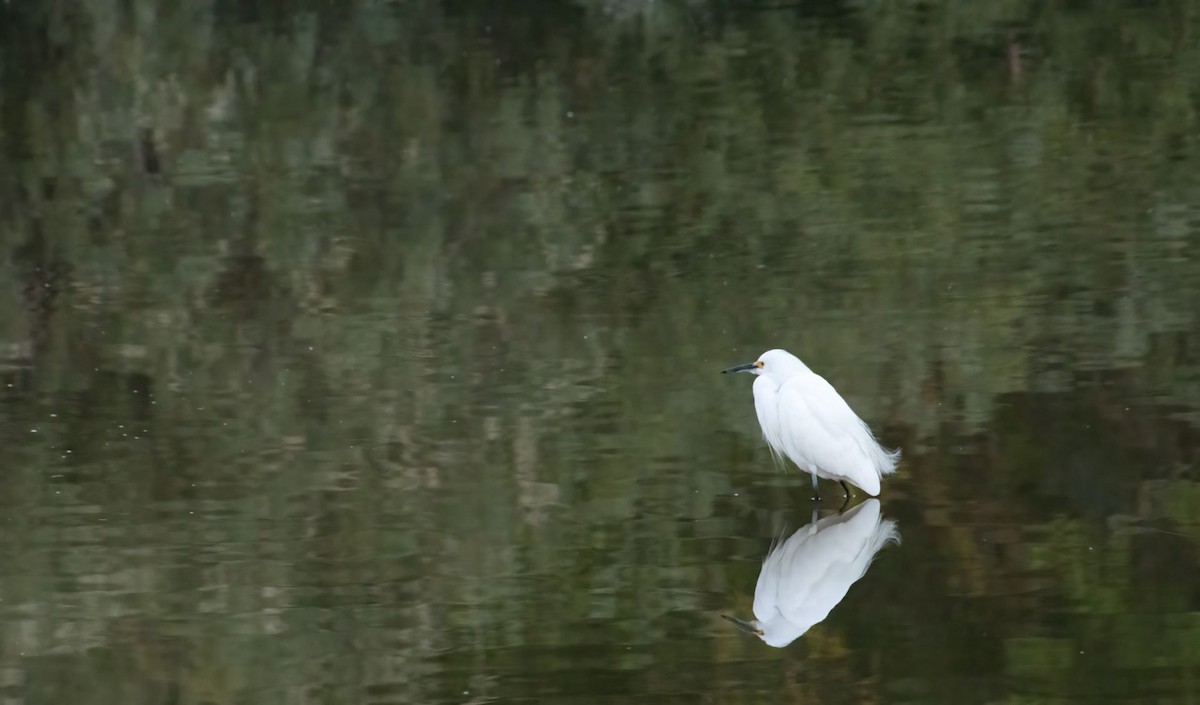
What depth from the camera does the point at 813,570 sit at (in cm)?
698

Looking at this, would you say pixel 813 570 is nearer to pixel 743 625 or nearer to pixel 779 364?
pixel 743 625

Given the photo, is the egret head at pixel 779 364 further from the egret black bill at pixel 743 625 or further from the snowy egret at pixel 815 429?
the egret black bill at pixel 743 625

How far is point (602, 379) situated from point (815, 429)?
237cm

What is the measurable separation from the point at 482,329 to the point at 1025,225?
12.4ft

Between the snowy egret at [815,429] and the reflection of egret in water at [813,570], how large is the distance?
196 millimetres

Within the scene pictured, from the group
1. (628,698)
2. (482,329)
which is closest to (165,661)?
(628,698)

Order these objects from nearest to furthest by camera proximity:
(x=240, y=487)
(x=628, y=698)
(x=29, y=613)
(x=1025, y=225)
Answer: (x=628, y=698)
(x=29, y=613)
(x=240, y=487)
(x=1025, y=225)

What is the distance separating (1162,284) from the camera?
1077cm

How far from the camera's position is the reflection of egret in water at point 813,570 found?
6562mm

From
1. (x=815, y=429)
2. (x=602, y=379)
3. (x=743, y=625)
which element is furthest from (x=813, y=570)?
(x=602, y=379)

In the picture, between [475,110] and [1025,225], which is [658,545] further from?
[475,110]

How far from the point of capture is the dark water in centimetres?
658

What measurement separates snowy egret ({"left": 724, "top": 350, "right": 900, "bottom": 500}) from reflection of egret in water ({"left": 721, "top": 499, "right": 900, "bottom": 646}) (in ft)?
0.64

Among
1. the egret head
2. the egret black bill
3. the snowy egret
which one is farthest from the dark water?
the egret head
